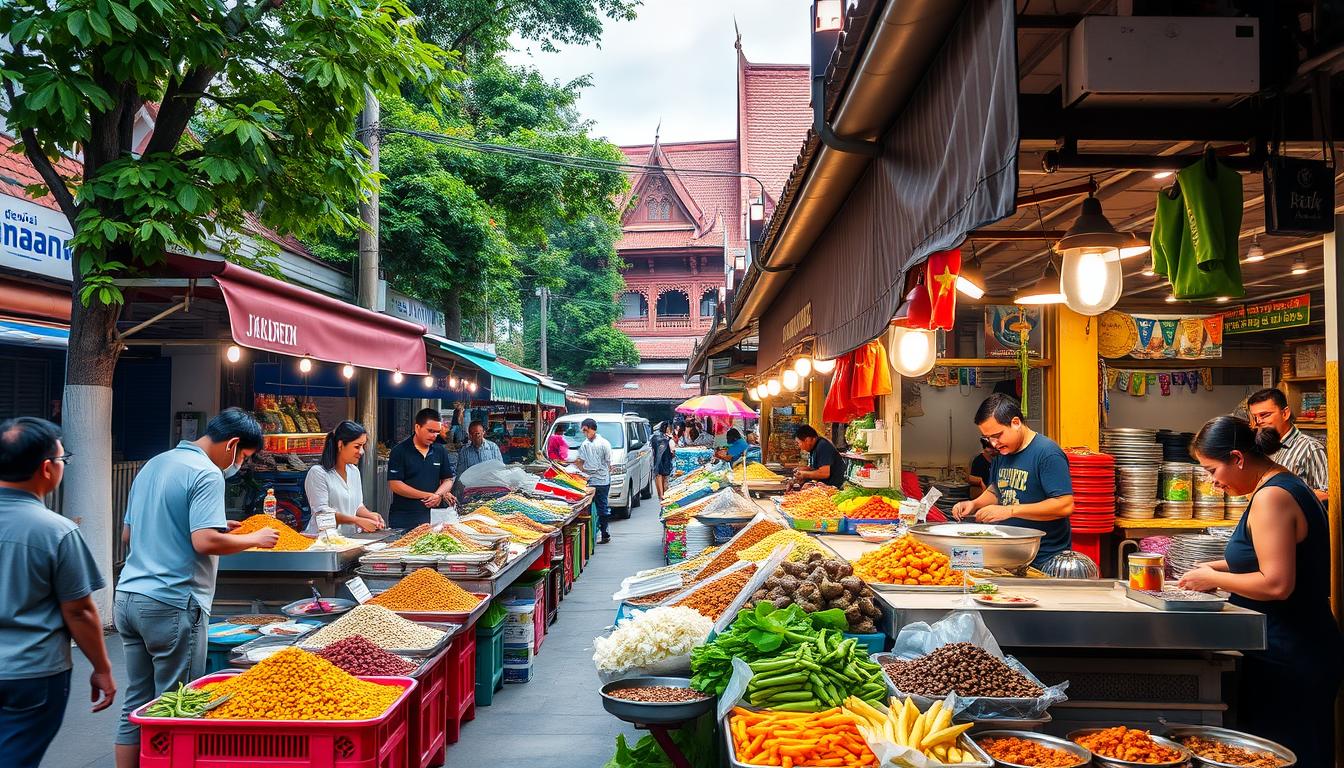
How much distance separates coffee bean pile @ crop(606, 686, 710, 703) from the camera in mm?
3158

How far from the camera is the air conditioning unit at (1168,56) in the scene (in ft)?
8.00

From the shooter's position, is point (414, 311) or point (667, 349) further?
point (667, 349)

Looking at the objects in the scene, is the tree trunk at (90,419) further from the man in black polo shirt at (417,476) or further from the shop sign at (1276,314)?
the shop sign at (1276,314)

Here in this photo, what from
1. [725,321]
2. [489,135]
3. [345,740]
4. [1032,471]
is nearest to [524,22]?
[489,135]

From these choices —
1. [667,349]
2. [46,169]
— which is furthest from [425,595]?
[667,349]

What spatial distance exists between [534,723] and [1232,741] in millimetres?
4038

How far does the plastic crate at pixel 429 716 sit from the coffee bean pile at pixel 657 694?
115 cm

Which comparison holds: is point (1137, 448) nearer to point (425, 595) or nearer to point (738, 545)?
point (738, 545)

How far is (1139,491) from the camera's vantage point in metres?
7.81

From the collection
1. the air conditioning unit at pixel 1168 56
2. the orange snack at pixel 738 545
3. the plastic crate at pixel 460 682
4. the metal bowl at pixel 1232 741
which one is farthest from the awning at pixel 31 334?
the metal bowl at pixel 1232 741

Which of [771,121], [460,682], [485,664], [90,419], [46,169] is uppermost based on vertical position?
[771,121]

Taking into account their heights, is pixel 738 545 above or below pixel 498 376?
below

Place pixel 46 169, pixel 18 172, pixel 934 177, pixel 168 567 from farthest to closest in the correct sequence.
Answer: pixel 18 172
pixel 46 169
pixel 168 567
pixel 934 177

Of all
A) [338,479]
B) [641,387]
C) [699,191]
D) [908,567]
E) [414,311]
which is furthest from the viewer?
[699,191]
